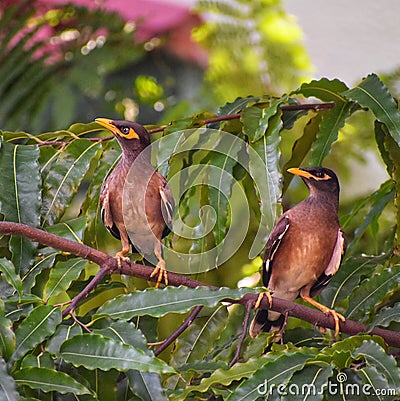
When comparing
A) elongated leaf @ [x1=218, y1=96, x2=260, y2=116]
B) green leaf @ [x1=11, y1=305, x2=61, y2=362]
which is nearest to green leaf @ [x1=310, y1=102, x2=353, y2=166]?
elongated leaf @ [x1=218, y1=96, x2=260, y2=116]

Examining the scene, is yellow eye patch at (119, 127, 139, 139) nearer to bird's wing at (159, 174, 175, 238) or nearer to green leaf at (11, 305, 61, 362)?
bird's wing at (159, 174, 175, 238)

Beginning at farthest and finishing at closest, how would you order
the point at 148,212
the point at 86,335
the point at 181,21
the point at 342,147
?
the point at 181,21
the point at 342,147
the point at 148,212
the point at 86,335

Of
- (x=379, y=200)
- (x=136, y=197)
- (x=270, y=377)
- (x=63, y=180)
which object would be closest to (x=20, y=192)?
(x=63, y=180)

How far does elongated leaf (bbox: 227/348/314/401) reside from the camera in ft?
2.53

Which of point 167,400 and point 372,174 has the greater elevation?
point 167,400

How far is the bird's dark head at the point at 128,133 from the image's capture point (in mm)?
844

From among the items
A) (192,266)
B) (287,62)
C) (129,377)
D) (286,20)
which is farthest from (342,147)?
(129,377)

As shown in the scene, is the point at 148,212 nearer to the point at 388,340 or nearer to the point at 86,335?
the point at 86,335

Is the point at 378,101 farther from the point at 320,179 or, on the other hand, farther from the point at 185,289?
the point at 185,289

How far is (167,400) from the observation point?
803 mm

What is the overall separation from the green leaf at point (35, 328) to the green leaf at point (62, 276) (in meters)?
0.06

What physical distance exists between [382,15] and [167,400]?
6.34 feet

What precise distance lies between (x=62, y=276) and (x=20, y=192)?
142mm

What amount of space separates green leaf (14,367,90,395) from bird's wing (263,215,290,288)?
0.95ft
